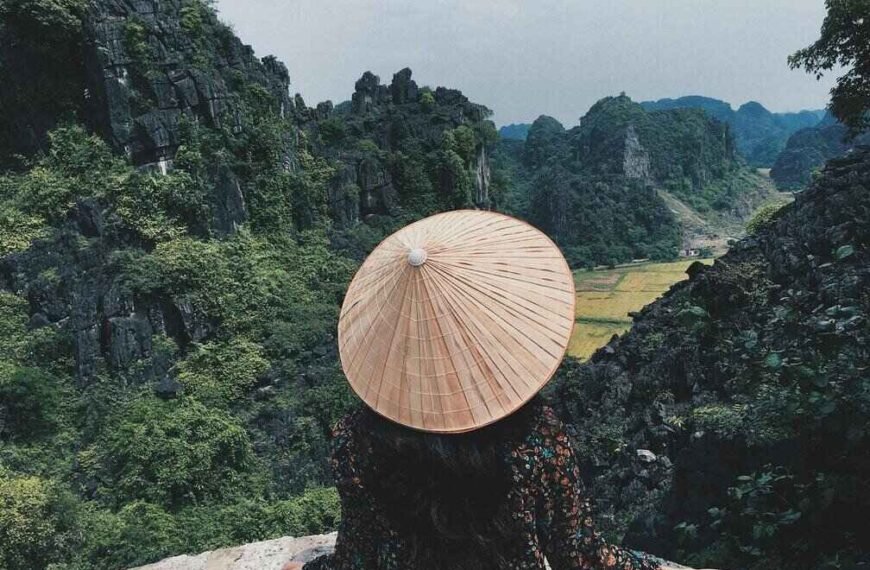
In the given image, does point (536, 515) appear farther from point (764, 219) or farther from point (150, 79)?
point (150, 79)

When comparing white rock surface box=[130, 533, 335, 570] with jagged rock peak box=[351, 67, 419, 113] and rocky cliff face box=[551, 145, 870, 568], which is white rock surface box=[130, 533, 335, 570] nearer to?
rocky cliff face box=[551, 145, 870, 568]

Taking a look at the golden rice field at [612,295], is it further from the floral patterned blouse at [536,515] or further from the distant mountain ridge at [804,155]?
the distant mountain ridge at [804,155]

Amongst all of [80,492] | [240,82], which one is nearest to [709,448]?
[80,492]

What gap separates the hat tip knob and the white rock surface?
5.85 ft

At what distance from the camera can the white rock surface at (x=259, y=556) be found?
232cm

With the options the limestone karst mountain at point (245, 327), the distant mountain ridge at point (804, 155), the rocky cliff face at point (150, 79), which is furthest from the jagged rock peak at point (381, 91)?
the distant mountain ridge at point (804, 155)

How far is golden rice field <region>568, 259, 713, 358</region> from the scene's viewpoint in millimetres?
26984

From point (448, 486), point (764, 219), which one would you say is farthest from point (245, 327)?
point (448, 486)

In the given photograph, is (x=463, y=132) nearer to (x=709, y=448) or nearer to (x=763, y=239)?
(x=763, y=239)

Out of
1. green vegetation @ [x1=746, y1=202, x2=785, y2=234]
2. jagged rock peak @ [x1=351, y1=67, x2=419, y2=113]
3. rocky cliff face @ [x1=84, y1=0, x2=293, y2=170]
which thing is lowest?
green vegetation @ [x1=746, y1=202, x2=785, y2=234]

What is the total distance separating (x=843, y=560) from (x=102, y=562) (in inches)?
350

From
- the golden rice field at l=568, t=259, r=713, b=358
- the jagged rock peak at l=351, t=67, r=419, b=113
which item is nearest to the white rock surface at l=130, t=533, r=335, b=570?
the golden rice field at l=568, t=259, r=713, b=358

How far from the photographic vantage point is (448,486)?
1.06 metres

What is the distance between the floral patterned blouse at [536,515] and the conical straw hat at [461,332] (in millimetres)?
123
